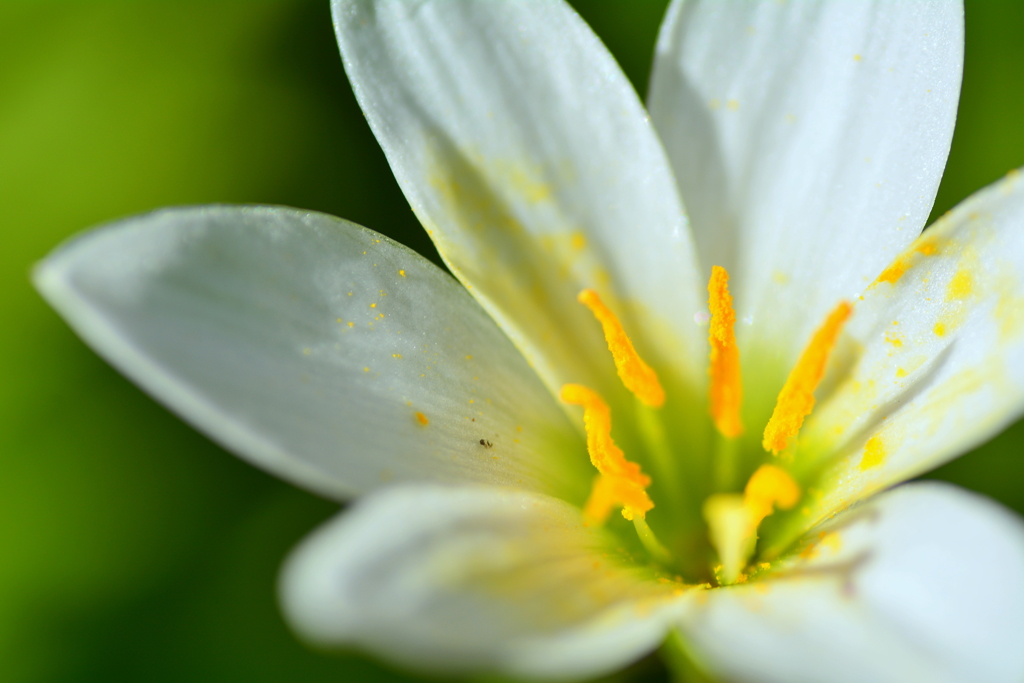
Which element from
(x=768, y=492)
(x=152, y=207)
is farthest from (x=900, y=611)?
(x=152, y=207)

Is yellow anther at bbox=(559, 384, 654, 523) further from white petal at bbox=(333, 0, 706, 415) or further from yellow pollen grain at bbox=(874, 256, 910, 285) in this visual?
yellow pollen grain at bbox=(874, 256, 910, 285)

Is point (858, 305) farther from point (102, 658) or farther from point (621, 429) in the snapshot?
point (102, 658)

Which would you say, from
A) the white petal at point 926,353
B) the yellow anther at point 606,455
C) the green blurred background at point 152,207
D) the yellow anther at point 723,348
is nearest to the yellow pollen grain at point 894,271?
the white petal at point 926,353

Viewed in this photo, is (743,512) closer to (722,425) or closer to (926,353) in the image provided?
(722,425)

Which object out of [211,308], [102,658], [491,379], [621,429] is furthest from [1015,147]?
[102,658]

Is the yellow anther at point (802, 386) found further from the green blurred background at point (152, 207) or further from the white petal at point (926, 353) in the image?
the green blurred background at point (152, 207)

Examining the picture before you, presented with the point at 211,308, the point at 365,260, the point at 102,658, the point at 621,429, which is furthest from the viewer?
the point at 102,658

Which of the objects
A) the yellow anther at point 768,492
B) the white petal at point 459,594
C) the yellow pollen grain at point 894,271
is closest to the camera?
the white petal at point 459,594
